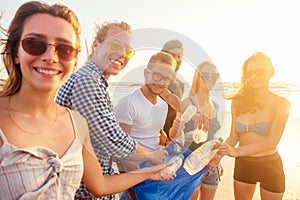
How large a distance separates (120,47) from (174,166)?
2.79 feet

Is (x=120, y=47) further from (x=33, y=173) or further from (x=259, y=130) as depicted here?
(x=259, y=130)

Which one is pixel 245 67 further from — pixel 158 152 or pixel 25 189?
pixel 25 189

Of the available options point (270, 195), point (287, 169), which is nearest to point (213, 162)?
point (270, 195)

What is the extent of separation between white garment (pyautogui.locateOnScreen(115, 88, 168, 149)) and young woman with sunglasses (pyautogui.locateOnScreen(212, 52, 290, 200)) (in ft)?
3.50

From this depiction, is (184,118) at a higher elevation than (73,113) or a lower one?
lower

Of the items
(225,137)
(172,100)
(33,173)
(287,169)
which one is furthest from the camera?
(287,169)

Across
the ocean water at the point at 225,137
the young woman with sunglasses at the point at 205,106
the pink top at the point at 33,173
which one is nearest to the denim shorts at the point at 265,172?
the young woman with sunglasses at the point at 205,106

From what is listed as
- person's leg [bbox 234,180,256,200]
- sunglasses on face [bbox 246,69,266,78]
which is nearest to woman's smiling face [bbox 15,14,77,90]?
sunglasses on face [bbox 246,69,266,78]

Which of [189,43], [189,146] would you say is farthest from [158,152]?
[189,43]

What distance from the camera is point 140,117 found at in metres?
2.16

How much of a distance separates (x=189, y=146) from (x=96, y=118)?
0.95 m

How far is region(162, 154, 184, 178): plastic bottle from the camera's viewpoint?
1.98 m

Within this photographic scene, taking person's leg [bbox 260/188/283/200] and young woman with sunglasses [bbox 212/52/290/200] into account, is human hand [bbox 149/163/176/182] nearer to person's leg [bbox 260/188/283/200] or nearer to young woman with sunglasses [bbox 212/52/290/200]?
young woman with sunglasses [bbox 212/52/290/200]

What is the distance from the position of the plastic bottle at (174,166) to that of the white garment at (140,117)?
272 mm
